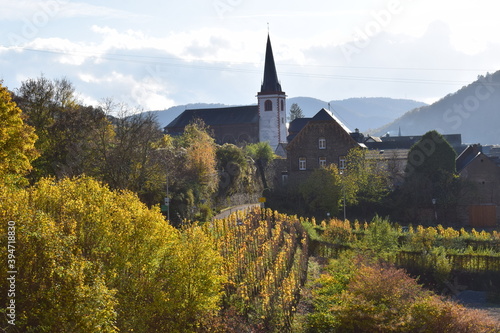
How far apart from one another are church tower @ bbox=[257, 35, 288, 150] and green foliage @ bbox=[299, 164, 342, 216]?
46.6 m

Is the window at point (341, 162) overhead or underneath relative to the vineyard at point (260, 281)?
overhead

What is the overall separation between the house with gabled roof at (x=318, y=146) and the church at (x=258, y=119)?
35.6 metres

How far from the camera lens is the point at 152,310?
14266 mm

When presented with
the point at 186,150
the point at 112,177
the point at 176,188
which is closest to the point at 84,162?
the point at 112,177

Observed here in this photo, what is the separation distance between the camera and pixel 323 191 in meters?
50.5

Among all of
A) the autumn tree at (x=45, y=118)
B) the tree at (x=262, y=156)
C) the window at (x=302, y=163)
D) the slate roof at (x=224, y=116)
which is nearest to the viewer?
the autumn tree at (x=45, y=118)

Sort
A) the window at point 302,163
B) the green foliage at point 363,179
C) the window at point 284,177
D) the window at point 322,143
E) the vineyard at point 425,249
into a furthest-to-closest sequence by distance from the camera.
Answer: the window at point 284,177, the window at point 302,163, the window at point 322,143, the green foliage at point 363,179, the vineyard at point 425,249

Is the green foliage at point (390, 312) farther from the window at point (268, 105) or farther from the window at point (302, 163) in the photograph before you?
the window at point (268, 105)

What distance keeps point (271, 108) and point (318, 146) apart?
134 ft

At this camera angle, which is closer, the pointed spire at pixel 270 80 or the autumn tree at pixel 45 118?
the autumn tree at pixel 45 118

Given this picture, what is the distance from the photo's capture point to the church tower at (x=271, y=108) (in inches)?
3824

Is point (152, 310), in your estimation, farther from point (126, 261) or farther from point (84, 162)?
point (84, 162)

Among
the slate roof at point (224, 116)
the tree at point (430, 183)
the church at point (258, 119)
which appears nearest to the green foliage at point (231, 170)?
the tree at point (430, 183)

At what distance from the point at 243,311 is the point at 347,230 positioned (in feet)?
58.7
